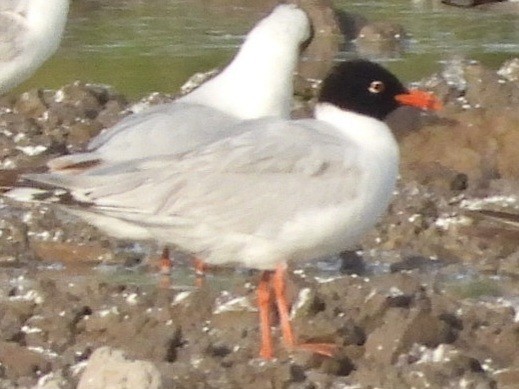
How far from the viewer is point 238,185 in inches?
259

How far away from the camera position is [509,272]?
7957 millimetres

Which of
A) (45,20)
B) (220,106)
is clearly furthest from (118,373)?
(45,20)

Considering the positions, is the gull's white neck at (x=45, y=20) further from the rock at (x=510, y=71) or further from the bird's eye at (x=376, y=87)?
the bird's eye at (x=376, y=87)

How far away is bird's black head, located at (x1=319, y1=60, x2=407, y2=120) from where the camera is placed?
22.6 feet

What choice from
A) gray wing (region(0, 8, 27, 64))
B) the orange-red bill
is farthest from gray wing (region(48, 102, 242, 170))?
gray wing (region(0, 8, 27, 64))

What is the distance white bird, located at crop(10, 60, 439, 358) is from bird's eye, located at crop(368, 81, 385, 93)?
315 millimetres

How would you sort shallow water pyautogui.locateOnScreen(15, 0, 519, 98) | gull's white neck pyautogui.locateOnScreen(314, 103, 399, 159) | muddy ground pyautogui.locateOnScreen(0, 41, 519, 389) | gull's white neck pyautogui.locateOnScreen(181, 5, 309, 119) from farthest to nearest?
shallow water pyautogui.locateOnScreen(15, 0, 519, 98), gull's white neck pyautogui.locateOnScreen(181, 5, 309, 119), gull's white neck pyautogui.locateOnScreen(314, 103, 399, 159), muddy ground pyautogui.locateOnScreen(0, 41, 519, 389)

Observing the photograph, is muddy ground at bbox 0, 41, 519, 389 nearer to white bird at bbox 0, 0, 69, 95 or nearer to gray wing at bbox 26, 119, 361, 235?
gray wing at bbox 26, 119, 361, 235

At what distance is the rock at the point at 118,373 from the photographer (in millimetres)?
5457

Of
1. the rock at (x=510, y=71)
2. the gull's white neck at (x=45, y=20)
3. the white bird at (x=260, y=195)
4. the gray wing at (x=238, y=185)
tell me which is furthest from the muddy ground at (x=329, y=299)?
the rock at (x=510, y=71)

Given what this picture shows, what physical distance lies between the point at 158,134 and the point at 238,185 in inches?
37.3

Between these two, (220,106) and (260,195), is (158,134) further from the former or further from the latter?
(260,195)

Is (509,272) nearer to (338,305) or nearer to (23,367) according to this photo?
(338,305)

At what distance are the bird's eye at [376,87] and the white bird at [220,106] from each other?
64 centimetres
